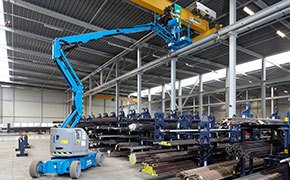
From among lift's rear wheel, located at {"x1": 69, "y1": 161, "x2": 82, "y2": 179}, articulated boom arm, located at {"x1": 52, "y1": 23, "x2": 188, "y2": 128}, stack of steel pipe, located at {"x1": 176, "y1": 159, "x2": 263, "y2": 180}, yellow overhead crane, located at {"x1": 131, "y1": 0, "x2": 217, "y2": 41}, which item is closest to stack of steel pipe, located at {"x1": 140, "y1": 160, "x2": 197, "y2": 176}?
stack of steel pipe, located at {"x1": 176, "y1": 159, "x2": 263, "y2": 180}

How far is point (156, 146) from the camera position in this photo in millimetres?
7312

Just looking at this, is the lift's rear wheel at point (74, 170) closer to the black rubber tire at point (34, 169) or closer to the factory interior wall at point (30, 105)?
the black rubber tire at point (34, 169)

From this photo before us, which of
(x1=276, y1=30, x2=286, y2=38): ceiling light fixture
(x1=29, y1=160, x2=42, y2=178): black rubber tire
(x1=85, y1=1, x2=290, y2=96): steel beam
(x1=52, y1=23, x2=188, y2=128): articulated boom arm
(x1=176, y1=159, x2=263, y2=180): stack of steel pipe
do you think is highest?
(x1=276, y1=30, x2=286, y2=38): ceiling light fixture

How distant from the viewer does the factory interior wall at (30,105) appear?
977 inches

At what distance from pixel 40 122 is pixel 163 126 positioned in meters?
24.1

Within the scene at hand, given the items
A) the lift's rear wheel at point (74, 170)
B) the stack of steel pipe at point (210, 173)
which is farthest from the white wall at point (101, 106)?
the stack of steel pipe at point (210, 173)

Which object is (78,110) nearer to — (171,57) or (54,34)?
(171,57)

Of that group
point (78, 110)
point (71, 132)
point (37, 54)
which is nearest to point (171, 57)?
point (78, 110)

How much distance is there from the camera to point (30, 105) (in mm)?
26188

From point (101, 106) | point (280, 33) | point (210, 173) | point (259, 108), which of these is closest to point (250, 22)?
point (280, 33)

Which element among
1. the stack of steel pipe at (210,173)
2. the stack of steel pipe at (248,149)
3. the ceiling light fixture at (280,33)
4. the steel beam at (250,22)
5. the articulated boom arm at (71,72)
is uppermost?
the ceiling light fixture at (280,33)

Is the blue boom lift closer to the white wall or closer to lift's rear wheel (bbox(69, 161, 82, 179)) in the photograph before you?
lift's rear wheel (bbox(69, 161, 82, 179))

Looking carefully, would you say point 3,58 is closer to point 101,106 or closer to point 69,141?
point 69,141

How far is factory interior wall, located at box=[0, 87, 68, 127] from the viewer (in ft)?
81.4
